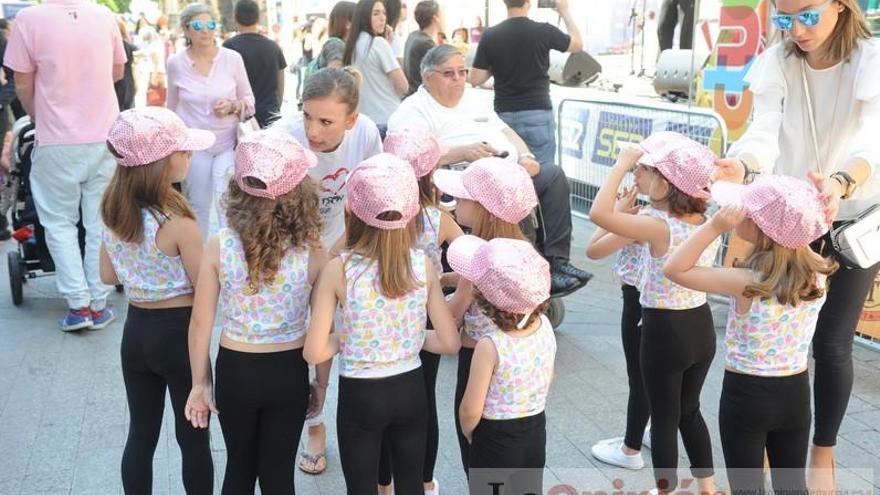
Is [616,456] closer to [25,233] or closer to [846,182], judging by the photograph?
[846,182]

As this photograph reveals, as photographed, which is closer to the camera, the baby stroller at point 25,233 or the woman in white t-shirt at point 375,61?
the baby stroller at point 25,233

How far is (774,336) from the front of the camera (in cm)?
267

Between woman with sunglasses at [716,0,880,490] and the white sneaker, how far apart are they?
2.22 ft

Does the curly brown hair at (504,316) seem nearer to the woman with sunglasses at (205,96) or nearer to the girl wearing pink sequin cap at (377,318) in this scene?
the girl wearing pink sequin cap at (377,318)

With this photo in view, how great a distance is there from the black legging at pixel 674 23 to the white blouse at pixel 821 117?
26.1ft

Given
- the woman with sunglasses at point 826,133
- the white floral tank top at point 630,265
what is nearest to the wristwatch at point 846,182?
the woman with sunglasses at point 826,133

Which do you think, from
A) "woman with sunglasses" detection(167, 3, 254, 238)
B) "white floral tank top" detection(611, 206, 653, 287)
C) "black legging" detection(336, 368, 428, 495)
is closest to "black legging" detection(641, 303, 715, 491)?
"white floral tank top" detection(611, 206, 653, 287)

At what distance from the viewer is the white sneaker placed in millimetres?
3570

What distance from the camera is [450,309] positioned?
9.37ft

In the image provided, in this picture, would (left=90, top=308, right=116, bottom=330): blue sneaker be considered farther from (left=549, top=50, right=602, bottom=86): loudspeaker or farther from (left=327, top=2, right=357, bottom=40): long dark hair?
(left=549, top=50, right=602, bottom=86): loudspeaker

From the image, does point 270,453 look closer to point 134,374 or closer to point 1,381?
point 134,374

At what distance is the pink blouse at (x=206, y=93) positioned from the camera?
529cm

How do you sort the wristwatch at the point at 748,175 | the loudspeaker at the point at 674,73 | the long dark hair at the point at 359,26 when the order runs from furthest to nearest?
1. the loudspeaker at the point at 674,73
2. the long dark hair at the point at 359,26
3. the wristwatch at the point at 748,175

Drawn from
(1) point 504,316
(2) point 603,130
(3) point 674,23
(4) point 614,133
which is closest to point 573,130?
(2) point 603,130
